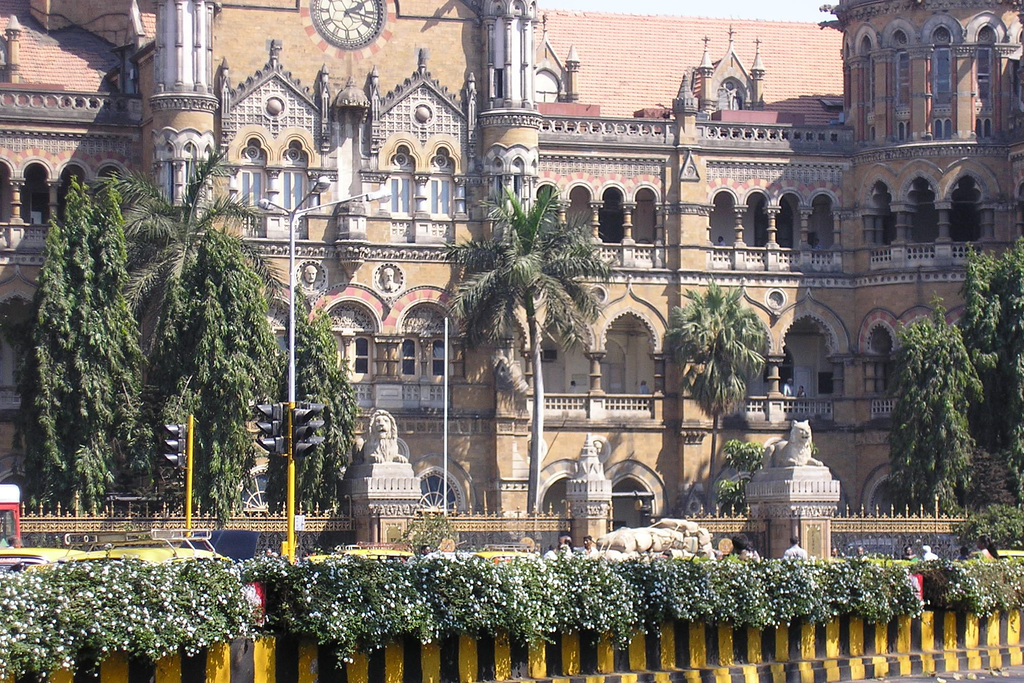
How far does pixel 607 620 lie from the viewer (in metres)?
26.3

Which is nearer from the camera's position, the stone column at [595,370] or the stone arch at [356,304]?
the stone arch at [356,304]

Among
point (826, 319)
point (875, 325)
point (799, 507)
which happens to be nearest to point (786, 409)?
point (826, 319)

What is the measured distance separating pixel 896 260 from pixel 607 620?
3984 cm

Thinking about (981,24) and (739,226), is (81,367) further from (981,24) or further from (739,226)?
(981,24)

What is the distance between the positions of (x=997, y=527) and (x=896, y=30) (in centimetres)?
1979

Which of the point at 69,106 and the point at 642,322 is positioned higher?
the point at 69,106

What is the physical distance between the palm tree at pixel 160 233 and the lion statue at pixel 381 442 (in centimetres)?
711

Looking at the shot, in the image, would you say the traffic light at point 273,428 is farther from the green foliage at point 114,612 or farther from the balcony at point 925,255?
the balcony at point 925,255

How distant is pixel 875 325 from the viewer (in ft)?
211

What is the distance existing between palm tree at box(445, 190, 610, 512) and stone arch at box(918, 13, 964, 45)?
1396cm

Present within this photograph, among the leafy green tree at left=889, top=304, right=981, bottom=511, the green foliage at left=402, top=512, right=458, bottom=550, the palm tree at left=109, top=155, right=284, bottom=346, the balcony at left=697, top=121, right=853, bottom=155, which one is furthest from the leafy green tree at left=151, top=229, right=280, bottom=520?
the balcony at left=697, top=121, right=853, bottom=155

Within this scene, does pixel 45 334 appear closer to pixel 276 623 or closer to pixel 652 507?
pixel 652 507

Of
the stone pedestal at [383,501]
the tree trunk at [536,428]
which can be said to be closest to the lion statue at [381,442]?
the stone pedestal at [383,501]

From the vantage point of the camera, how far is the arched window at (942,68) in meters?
63.8
